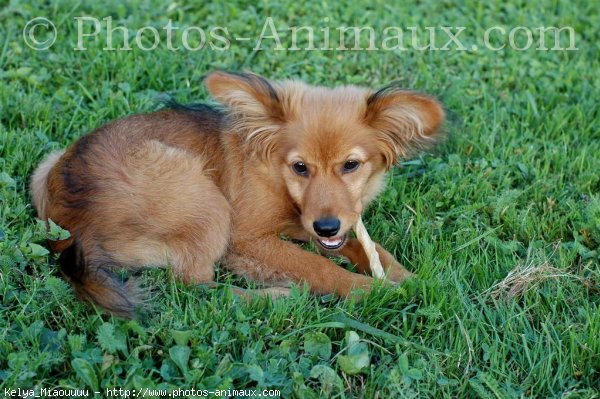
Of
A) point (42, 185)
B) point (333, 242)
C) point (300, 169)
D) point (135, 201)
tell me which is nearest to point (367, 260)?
point (333, 242)

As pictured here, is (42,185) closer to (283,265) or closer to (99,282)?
(99,282)

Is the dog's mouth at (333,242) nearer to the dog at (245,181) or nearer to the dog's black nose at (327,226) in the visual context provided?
the dog at (245,181)

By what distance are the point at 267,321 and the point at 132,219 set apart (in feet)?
2.85

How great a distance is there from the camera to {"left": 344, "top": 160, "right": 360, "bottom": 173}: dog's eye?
3934 mm

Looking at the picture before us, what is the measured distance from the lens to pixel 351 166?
3.95m

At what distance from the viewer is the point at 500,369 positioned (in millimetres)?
3240

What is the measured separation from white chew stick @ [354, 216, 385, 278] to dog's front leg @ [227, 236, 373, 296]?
0.25 ft

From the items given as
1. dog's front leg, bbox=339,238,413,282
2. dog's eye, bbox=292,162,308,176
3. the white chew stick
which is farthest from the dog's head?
dog's front leg, bbox=339,238,413,282

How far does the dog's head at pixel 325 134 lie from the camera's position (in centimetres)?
383

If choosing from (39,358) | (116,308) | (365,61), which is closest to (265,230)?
(116,308)

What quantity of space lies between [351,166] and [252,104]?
2.01 ft

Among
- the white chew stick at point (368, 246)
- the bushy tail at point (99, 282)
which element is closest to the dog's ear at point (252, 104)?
the white chew stick at point (368, 246)

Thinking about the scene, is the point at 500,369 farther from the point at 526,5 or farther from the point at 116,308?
the point at 526,5

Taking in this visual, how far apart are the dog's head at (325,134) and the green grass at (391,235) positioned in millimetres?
393
